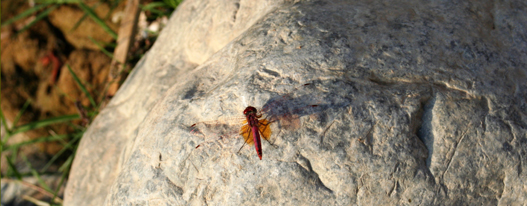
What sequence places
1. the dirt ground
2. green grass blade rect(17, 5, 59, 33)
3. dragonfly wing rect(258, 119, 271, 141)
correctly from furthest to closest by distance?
the dirt ground, green grass blade rect(17, 5, 59, 33), dragonfly wing rect(258, 119, 271, 141)

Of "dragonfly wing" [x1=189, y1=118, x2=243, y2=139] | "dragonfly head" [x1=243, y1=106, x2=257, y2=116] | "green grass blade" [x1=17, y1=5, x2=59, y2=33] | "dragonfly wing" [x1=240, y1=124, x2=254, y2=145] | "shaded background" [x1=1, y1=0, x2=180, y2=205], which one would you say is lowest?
"shaded background" [x1=1, y1=0, x2=180, y2=205]

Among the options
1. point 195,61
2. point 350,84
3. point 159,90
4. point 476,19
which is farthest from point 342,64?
point 159,90

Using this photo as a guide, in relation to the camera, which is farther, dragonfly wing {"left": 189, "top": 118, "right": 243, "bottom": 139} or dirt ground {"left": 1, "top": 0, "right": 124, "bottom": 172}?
dirt ground {"left": 1, "top": 0, "right": 124, "bottom": 172}

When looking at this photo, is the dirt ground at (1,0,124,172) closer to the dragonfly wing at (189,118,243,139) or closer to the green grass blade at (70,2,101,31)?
the green grass blade at (70,2,101,31)

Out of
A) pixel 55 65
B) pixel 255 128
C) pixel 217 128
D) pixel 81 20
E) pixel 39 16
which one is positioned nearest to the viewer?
pixel 255 128

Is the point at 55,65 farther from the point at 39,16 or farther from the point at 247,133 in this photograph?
the point at 247,133

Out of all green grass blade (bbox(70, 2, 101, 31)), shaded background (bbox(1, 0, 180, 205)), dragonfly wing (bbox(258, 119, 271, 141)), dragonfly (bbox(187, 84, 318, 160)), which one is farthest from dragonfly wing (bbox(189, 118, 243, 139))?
green grass blade (bbox(70, 2, 101, 31))

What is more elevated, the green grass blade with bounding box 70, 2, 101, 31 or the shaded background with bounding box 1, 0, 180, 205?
the green grass blade with bounding box 70, 2, 101, 31

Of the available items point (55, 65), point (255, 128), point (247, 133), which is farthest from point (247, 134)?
point (55, 65)
